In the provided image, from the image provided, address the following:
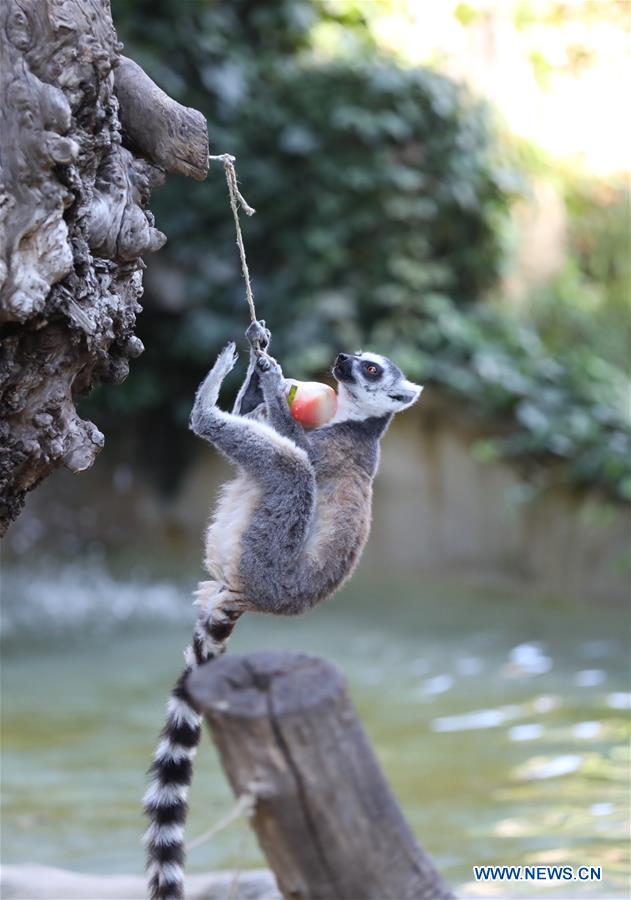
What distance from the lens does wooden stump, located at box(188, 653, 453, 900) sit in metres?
2.01

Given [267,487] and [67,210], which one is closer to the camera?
[67,210]

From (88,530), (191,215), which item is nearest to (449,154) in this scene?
(191,215)

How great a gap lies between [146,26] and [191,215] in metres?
1.58

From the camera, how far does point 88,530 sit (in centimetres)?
1109

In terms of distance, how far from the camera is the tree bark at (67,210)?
108 inches

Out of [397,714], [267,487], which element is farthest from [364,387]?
[397,714]

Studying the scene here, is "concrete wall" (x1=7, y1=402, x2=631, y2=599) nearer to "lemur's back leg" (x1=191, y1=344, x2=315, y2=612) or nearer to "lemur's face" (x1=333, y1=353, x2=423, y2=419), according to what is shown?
"lemur's face" (x1=333, y1=353, x2=423, y2=419)

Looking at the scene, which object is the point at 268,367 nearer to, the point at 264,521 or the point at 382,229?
the point at 264,521

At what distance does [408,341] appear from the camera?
9867 mm

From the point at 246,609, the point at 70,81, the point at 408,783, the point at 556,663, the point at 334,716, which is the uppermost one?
the point at 556,663

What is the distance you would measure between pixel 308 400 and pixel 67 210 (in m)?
0.91

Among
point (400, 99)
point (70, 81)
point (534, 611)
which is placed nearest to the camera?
point (70, 81)

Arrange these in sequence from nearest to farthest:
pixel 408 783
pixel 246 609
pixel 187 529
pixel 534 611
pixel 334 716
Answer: pixel 334 716 → pixel 246 609 → pixel 408 783 → pixel 534 611 → pixel 187 529

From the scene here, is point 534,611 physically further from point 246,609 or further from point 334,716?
point 334,716
